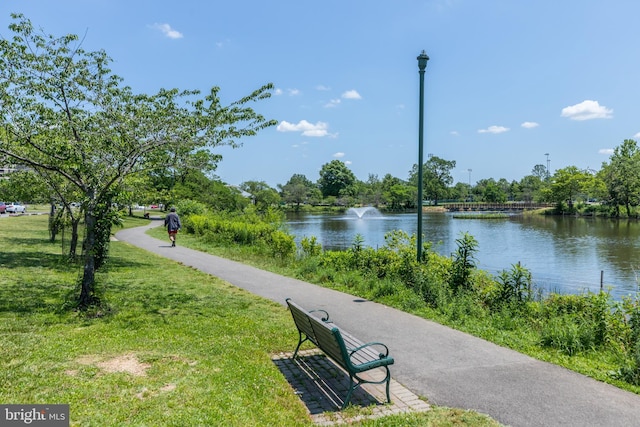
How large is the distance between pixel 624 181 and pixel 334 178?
81458 mm

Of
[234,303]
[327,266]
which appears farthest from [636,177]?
[234,303]

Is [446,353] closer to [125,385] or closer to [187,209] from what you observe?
[125,385]

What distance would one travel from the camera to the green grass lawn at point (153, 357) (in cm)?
418

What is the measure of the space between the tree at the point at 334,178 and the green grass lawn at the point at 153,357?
417 ft

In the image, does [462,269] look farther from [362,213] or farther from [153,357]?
[362,213]

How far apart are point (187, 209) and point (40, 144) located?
25456 mm

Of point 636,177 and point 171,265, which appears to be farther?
point 636,177

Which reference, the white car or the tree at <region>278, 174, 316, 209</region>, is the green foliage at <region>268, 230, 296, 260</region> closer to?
the white car

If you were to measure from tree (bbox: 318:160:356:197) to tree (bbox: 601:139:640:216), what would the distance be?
2913 inches

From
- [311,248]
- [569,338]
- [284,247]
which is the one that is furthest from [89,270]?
[284,247]

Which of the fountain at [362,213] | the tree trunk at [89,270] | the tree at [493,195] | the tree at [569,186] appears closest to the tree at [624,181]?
the tree at [569,186]

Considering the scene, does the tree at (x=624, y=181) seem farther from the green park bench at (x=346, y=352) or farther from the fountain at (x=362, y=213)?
the green park bench at (x=346, y=352)

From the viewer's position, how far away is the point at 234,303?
9.08m

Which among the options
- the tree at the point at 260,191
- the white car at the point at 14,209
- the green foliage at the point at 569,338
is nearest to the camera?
the green foliage at the point at 569,338
